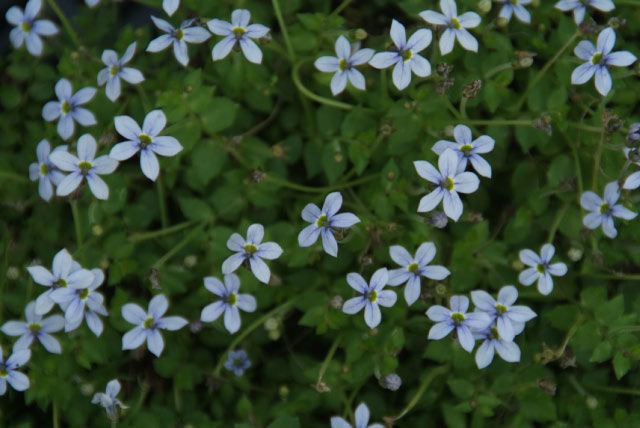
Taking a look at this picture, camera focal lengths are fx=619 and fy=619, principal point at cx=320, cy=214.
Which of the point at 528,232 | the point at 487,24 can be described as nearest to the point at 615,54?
the point at 487,24

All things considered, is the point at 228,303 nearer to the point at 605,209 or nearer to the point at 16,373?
the point at 16,373

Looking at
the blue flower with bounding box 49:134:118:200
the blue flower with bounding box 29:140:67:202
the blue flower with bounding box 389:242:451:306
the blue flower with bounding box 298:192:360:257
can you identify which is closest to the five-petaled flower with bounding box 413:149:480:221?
the blue flower with bounding box 389:242:451:306

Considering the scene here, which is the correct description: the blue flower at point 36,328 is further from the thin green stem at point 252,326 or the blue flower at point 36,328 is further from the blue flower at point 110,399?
the thin green stem at point 252,326

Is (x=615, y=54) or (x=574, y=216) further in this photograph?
(x=574, y=216)

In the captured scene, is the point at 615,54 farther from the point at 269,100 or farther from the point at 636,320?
the point at 269,100

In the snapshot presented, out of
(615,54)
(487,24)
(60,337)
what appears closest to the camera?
(615,54)

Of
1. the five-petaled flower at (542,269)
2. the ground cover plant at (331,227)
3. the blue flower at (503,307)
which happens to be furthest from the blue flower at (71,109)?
the five-petaled flower at (542,269)
